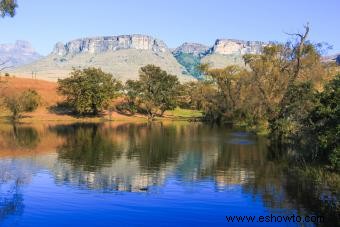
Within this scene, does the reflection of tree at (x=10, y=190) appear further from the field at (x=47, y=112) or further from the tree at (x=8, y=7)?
the field at (x=47, y=112)

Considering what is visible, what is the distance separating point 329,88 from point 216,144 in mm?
23528

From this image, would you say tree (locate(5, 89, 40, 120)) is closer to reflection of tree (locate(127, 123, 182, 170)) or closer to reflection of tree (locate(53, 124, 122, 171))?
reflection of tree (locate(53, 124, 122, 171))

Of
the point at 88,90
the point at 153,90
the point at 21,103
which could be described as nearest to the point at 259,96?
the point at 153,90

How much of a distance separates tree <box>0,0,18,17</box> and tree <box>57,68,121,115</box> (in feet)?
266

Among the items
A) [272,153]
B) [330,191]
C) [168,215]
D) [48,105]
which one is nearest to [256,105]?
[272,153]

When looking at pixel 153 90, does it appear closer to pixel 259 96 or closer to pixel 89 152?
pixel 259 96

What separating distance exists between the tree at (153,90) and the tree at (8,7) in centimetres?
8772

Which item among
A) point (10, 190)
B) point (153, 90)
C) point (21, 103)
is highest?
point (153, 90)

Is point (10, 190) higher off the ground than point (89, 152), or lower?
lower

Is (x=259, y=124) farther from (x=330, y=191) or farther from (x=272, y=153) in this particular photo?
(x=330, y=191)

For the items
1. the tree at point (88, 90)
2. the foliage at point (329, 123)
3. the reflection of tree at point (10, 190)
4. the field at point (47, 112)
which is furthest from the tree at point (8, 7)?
the tree at point (88, 90)

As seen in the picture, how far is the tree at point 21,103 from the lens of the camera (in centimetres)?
11194

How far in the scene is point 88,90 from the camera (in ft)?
388

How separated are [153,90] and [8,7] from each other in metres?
89.5
